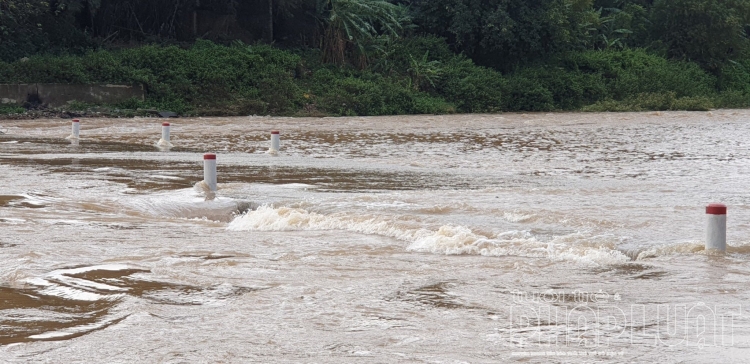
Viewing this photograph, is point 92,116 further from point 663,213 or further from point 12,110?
point 663,213

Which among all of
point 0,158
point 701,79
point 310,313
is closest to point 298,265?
point 310,313

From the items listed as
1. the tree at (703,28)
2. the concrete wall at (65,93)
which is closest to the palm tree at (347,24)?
the concrete wall at (65,93)

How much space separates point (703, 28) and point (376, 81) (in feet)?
57.2

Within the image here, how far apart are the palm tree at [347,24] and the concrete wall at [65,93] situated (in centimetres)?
858

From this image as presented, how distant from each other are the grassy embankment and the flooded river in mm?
13866

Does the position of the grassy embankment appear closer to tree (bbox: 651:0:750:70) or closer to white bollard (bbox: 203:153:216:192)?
tree (bbox: 651:0:750:70)

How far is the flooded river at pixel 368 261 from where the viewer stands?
6.71 m

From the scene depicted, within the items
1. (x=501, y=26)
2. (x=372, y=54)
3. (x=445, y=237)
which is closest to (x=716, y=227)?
(x=445, y=237)

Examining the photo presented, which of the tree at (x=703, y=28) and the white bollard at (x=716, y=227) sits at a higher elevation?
Result: the tree at (x=703, y=28)

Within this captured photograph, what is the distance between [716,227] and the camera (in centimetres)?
952

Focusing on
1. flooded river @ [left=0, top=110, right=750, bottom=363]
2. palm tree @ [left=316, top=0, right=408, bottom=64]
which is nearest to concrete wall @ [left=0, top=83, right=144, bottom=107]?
palm tree @ [left=316, top=0, right=408, bottom=64]

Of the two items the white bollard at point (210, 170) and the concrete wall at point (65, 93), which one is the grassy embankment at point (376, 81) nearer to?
the concrete wall at point (65, 93)

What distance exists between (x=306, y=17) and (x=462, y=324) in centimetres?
3425

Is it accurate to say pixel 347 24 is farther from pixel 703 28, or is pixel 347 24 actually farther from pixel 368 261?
pixel 368 261
